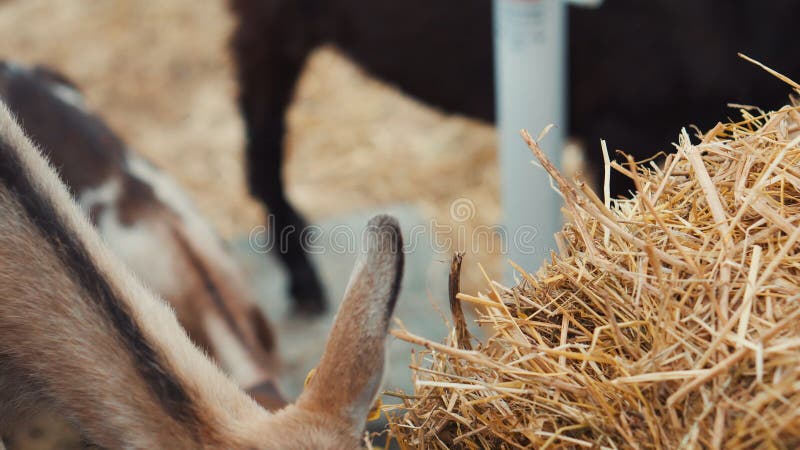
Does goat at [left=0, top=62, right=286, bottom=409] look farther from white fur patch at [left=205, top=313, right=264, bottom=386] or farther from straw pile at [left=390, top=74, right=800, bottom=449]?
straw pile at [left=390, top=74, right=800, bottom=449]

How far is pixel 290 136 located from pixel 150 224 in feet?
4.33

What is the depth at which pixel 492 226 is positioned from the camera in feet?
13.2

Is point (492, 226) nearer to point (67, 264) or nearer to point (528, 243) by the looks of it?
point (528, 243)

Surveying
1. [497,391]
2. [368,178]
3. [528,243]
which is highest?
[497,391]

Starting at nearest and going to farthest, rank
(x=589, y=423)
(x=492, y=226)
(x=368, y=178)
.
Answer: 1. (x=589, y=423)
2. (x=492, y=226)
3. (x=368, y=178)

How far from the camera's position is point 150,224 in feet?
9.72

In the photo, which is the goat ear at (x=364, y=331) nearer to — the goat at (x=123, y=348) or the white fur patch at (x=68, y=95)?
the goat at (x=123, y=348)

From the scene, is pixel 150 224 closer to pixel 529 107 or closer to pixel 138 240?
pixel 138 240

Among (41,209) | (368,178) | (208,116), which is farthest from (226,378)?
(208,116)

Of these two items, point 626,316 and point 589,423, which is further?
point 626,316

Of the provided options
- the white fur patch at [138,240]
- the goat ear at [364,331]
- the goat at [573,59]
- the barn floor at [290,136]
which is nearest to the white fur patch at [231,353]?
the white fur patch at [138,240]

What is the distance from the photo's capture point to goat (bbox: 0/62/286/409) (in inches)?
107

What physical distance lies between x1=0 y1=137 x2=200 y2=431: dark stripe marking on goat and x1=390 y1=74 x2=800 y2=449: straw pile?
391 mm

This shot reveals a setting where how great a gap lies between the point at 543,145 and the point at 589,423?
4.73 feet
